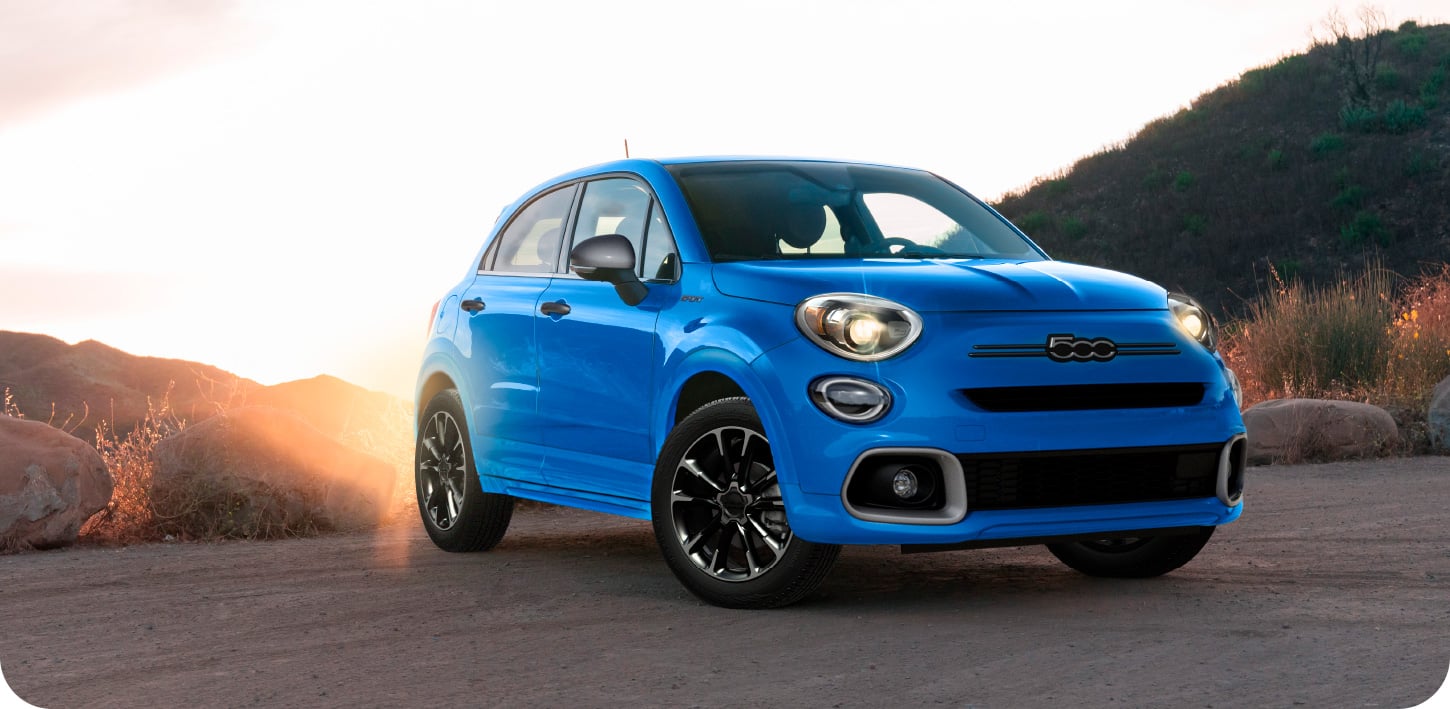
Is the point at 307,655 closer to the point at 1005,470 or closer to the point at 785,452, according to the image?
the point at 785,452

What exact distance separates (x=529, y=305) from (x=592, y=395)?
81 centimetres

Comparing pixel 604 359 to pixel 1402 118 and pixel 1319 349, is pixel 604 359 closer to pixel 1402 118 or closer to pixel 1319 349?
pixel 1319 349

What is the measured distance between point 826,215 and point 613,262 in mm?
1107

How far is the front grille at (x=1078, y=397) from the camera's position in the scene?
5.69m

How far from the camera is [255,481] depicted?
9.63 metres

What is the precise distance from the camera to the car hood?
5871 mm

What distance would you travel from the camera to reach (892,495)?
570 cm

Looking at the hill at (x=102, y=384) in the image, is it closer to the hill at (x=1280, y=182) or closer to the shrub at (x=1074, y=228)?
the hill at (x=1280, y=182)

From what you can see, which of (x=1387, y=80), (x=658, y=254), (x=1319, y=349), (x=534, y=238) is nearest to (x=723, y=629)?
(x=658, y=254)

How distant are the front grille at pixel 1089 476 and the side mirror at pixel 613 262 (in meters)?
1.73

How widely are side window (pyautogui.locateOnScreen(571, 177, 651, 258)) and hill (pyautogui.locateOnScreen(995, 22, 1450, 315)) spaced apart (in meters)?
34.0

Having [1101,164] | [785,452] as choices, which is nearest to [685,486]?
[785,452]

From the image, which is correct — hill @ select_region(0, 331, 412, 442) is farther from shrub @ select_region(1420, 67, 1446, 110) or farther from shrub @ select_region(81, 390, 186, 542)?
shrub @ select_region(1420, 67, 1446, 110)

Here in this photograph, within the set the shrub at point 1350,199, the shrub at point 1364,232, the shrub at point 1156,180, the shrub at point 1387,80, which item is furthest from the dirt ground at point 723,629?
the shrub at point 1387,80
